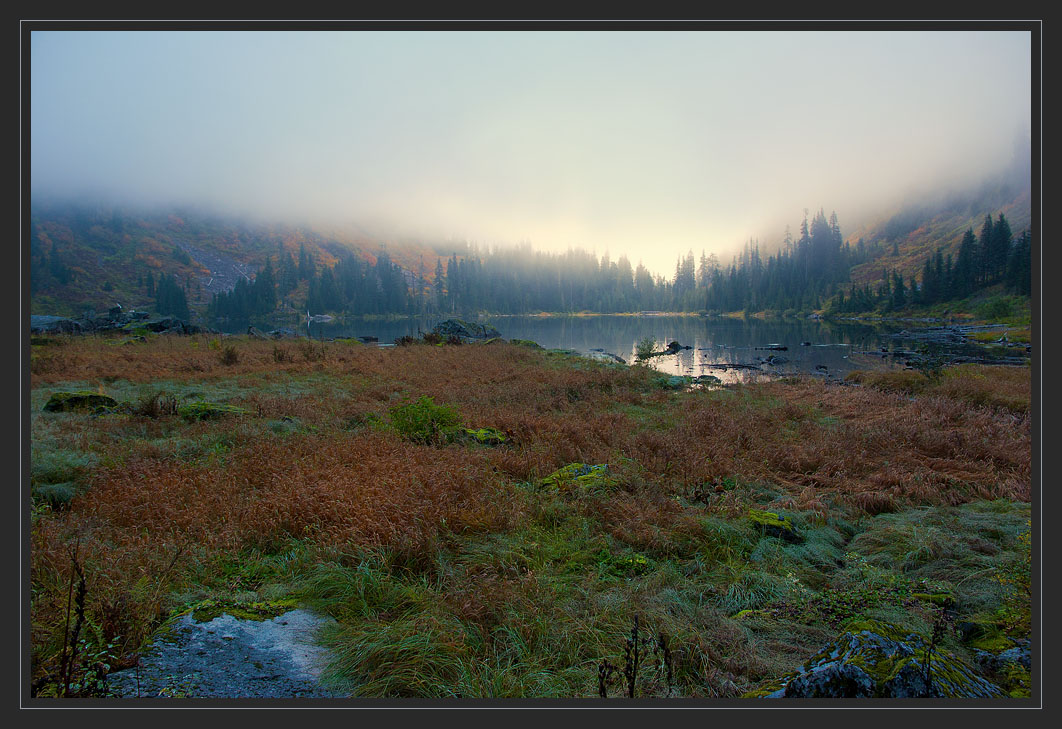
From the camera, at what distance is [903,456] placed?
7281 millimetres

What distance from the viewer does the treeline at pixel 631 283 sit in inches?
2547

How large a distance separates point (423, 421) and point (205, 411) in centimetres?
508

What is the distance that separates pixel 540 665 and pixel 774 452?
20.8 feet

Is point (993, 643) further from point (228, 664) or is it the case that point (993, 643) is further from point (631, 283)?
point (631, 283)

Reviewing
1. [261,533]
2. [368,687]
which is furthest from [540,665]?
[261,533]

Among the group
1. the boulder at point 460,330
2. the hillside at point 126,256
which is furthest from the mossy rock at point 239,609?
the boulder at point 460,330

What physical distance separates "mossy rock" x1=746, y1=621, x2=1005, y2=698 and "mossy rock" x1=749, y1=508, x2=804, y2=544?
2.65 metres

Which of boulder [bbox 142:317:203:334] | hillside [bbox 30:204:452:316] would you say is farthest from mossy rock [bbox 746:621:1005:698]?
boulder [bbox 142:317:203:334]

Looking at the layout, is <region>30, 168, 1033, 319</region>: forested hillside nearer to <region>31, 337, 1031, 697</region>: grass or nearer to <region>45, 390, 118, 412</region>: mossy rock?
<region>45, 390, 118, 412</region>: mossy rock

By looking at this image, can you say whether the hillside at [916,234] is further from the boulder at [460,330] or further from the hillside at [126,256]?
the hillside at [126,256]

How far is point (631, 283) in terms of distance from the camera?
172 m

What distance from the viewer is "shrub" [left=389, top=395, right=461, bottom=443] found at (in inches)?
307

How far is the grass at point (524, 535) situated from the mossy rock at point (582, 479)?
8 centimetres
